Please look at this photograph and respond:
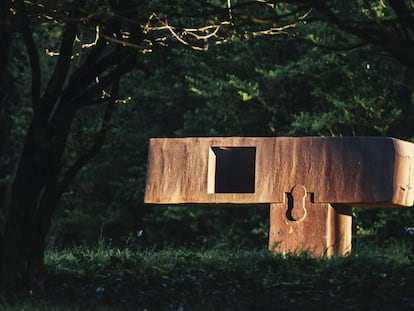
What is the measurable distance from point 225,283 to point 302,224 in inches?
124

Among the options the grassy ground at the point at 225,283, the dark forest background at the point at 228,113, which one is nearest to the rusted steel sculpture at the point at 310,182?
the grassy ground at the point at 225,283

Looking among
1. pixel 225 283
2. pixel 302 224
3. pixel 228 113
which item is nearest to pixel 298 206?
pixel 302 224

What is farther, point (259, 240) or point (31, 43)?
point (259, 240)

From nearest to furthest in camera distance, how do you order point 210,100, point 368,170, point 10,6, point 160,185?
point 10,6 → point 368,170 → point 160,185 → point 210,100

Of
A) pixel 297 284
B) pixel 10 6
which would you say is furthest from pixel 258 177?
pixel 10 6

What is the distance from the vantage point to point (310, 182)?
43.3 ft

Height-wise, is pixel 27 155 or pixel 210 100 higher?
pixel 210 100

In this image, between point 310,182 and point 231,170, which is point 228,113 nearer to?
point 231,170

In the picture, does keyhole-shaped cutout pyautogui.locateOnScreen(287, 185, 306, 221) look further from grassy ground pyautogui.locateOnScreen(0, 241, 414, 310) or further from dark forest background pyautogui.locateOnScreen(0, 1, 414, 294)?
dark forest background pyautogui.locateOnScreen(0, 1, 414, 294)

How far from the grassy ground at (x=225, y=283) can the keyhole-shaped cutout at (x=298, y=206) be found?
53.6 inches

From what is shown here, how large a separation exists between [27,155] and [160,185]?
4.46 meters

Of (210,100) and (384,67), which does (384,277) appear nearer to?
(384,67)

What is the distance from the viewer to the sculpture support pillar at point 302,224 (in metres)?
13.1

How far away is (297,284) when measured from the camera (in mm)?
9820
